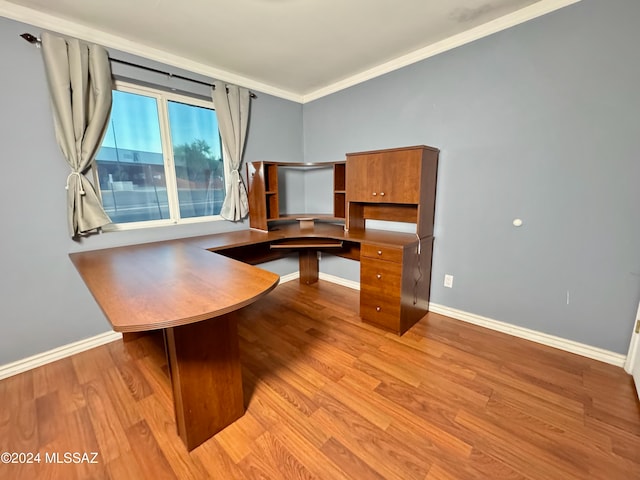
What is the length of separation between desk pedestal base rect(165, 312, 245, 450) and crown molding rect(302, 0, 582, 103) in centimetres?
268

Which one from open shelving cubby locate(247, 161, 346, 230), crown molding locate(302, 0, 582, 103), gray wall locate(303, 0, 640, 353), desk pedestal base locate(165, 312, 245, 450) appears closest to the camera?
desk pedestal base locate(165, 312, 245, 450)

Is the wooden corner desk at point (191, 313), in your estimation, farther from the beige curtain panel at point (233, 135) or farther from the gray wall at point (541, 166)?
the gray wall at point (541, 166)

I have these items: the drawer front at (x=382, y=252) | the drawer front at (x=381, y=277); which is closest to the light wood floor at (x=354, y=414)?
the drawer front at (x=381, y=277)

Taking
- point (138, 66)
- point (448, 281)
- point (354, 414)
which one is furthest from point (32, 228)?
point (448, 281)

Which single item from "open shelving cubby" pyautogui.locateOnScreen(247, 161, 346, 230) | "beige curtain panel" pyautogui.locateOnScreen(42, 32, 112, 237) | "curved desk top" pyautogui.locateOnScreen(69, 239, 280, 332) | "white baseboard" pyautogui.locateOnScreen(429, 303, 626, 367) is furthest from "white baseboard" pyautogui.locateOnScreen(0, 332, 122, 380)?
"white baseboard" pyautogui.locateOnScreen(429, 303, 626, 367)

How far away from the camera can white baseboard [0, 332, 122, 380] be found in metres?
1.91

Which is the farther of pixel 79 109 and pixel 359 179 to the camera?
pixel 359 179

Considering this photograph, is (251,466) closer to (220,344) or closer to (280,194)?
(220,344)

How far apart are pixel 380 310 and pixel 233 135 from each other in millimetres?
2307

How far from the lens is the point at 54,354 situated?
207 centimetres

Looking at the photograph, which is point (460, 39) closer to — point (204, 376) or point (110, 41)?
point (110, 41)

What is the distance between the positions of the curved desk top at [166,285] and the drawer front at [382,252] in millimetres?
1149

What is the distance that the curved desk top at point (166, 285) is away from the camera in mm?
1063

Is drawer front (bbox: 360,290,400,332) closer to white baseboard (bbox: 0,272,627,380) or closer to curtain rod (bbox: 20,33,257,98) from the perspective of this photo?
white baseboard (bbox: 0,272,627,380)
